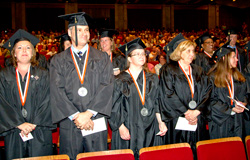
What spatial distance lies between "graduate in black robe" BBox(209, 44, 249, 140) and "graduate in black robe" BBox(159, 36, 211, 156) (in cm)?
32

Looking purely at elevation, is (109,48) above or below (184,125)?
above

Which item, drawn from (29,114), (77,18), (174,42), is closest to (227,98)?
(174,42)

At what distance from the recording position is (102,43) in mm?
4582

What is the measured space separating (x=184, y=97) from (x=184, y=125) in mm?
374

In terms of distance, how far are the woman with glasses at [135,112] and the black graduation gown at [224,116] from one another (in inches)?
36.8

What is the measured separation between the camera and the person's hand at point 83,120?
262cm

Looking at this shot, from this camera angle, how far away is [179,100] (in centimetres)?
317

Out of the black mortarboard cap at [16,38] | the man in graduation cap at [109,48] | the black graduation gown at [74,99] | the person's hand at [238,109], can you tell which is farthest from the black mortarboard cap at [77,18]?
the person's hand at [238,109]

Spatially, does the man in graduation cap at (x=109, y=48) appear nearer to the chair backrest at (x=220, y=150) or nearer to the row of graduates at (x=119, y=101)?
the row of graduates at (x=119, y=101)

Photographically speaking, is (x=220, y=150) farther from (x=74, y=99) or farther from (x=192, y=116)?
(x=74, y=99)

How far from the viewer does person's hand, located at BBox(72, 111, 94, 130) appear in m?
2.62

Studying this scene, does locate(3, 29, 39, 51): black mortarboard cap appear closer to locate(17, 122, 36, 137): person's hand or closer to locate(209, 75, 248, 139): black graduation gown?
locate(17, 122, 36, 137): person's hand

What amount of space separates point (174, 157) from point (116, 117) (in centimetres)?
108

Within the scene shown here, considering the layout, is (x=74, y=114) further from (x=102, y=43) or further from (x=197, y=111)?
(x=102, y=43)
